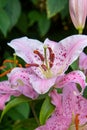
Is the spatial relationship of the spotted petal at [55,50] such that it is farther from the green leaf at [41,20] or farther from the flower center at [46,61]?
the green leaf at [41,20]

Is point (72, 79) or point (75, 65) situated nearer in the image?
point (72, 79)

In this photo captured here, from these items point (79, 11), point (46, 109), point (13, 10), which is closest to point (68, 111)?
point (46, 109)

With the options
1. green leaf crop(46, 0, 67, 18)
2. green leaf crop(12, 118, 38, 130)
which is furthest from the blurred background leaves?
green leaf crop(12, 118, 38, 130)

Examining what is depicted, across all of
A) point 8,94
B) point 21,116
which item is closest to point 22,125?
point 8,94

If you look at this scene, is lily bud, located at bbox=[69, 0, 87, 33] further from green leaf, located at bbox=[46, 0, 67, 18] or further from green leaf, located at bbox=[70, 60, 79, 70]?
green leaf, located at bbox=[46, 0, 67, 18]

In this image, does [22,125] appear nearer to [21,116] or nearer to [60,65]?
[60,65]

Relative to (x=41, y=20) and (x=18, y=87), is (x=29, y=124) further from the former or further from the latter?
(x=41, y=20)

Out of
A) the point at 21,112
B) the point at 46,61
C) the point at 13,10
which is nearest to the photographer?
the point at 46,61

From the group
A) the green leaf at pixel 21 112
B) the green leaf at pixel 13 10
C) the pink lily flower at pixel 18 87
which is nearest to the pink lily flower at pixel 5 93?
the pink lily flower at pixel 18 87
